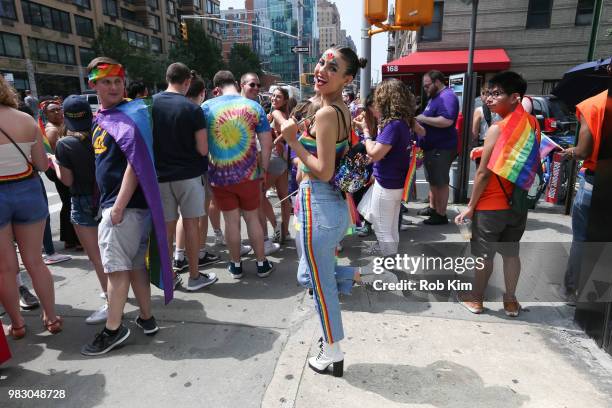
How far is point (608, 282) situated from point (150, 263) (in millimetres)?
3280

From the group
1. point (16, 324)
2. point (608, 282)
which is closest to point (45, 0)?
point (16, 324)

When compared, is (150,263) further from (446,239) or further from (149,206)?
(446,239)

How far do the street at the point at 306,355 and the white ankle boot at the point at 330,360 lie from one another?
56mm

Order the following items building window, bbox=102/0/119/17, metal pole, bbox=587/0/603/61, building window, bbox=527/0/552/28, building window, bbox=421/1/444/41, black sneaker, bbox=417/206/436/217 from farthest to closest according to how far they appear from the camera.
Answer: building window, bbox=102/0/119/17 → building window, bbox=421/1/444/41 → building window, bbox=527/0/552/28 → black sneaker, bbox=417/206/436/217 → metal pole, bbox=587/0/603/61

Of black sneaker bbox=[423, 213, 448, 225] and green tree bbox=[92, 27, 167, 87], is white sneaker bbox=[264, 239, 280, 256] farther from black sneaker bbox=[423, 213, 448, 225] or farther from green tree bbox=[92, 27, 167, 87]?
green tree bbox=[92, 27, 167, 87]

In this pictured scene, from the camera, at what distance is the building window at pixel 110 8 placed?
1732 inches

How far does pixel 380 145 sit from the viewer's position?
347cm

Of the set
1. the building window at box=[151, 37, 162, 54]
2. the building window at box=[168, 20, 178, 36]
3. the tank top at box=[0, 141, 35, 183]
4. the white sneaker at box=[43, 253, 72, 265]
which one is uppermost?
the building window at box=[168, 20, 178, 36]

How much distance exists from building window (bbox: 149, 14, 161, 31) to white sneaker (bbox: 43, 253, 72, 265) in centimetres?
5511

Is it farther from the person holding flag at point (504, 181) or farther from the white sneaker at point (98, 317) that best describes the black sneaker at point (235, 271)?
the person holding flag at point (504, 181)

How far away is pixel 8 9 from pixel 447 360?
42603mm

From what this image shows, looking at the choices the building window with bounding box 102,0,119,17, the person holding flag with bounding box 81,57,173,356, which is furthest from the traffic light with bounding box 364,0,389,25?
the building window with bounding box 102,0,119,17

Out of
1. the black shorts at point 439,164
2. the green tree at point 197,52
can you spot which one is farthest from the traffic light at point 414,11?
the green tree at point 197,52

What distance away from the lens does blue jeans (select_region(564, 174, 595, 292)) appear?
322 cm
